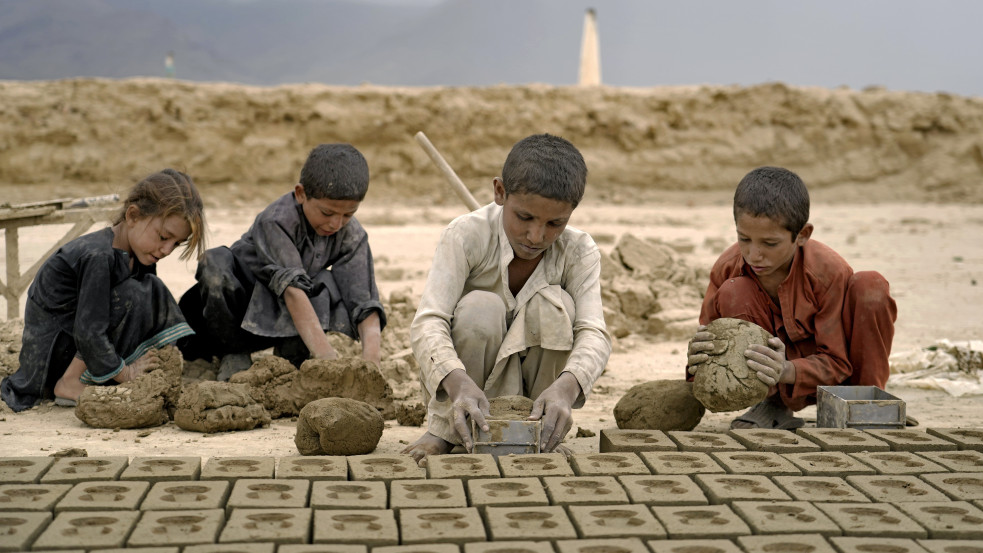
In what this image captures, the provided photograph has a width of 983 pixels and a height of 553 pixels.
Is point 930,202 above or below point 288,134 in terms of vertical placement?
below

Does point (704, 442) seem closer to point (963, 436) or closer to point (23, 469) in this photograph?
point (963, 436)

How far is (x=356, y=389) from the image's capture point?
14.2 feet

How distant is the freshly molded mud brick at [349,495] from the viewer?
2.86 meters

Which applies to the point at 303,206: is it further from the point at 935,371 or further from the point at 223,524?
the point at 935,371

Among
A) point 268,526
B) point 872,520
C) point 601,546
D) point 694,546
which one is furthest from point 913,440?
point 268,526

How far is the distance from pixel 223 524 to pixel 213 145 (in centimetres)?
1439

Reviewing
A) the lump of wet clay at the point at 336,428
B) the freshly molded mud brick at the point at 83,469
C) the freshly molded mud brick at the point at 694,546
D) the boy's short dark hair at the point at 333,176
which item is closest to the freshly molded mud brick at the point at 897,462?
the freshly molded mud brick at the point at 694,546

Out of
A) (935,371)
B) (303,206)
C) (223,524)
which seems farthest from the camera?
(935,371)

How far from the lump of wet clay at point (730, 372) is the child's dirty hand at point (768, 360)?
0.02 meters

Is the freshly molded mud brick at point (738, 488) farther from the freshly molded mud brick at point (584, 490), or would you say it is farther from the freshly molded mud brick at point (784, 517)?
the freshly molded mud brick at point (584, 490)

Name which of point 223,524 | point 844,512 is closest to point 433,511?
point 223,524

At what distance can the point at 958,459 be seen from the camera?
3.44 m

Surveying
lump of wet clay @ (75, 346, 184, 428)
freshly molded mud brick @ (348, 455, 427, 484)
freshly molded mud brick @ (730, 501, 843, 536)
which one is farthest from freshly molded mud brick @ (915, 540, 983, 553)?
lump of wet clay @ (75, 346, 184, 428)

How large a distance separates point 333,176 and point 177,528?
7.24ft
